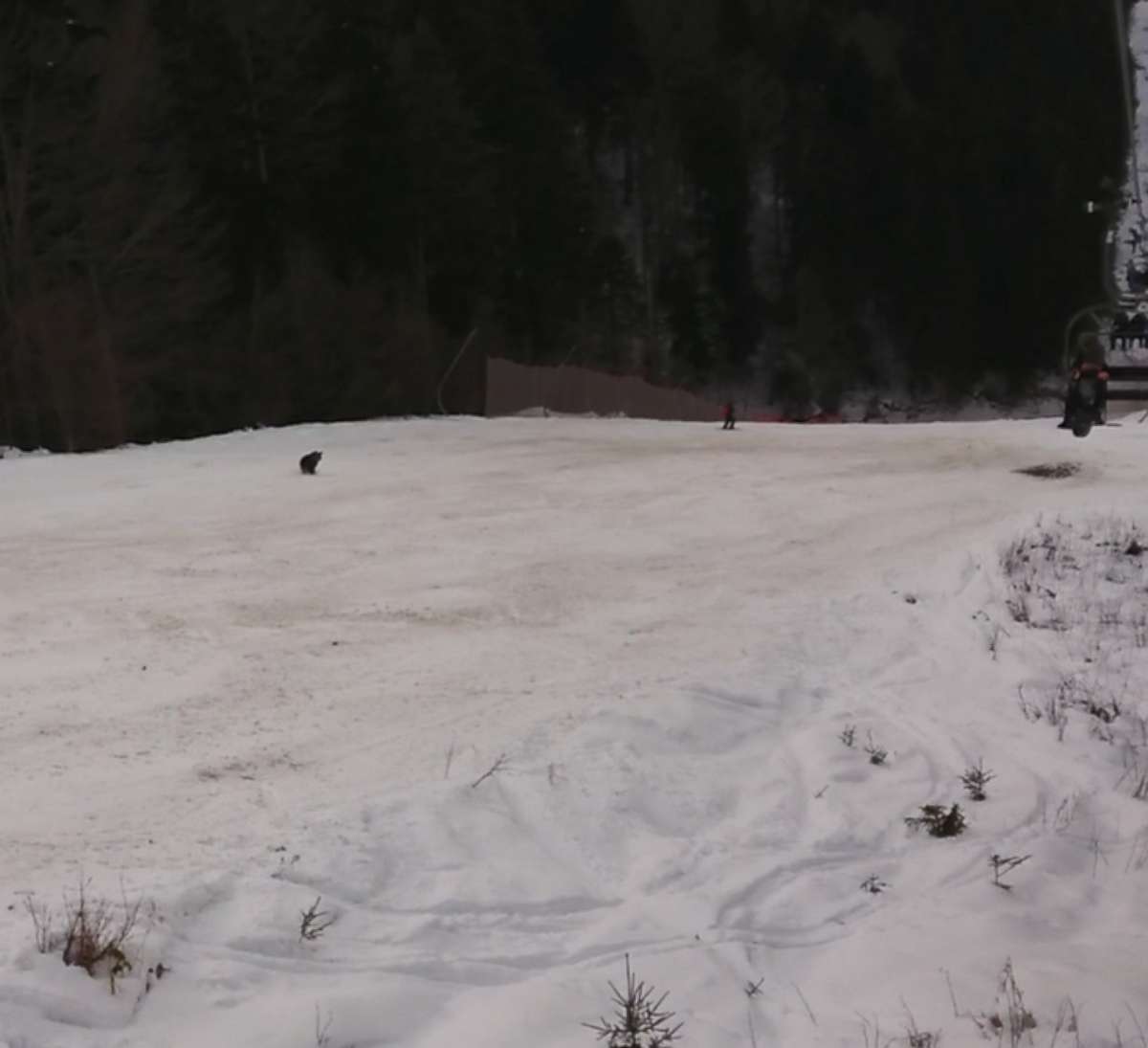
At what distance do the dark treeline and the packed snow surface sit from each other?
12534 millimetres

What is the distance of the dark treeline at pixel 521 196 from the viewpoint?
773 inches

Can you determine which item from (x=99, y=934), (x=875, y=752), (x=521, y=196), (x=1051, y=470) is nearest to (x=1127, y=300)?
(x=1051, y=470)

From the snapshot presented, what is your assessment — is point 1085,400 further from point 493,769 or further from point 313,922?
point 313,922

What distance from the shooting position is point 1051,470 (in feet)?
36.6

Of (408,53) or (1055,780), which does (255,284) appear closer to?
(408,53)

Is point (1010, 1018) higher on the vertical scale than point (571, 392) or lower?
lower

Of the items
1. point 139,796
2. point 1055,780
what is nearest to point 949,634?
point 1055,780

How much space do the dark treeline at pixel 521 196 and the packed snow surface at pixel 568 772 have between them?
12534 millimetres

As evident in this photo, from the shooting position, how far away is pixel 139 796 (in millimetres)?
3873

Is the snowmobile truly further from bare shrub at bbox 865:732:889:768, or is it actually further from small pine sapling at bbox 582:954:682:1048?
small pine sapling at bbox 582:954:682:1048

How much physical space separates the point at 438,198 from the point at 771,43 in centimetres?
2056

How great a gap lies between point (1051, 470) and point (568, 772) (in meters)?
8.31

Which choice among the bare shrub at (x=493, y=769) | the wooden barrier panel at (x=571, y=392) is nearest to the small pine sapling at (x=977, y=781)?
the bare shrub at (x=493, y=769)

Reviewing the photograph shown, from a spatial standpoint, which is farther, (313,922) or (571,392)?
(571,392)
